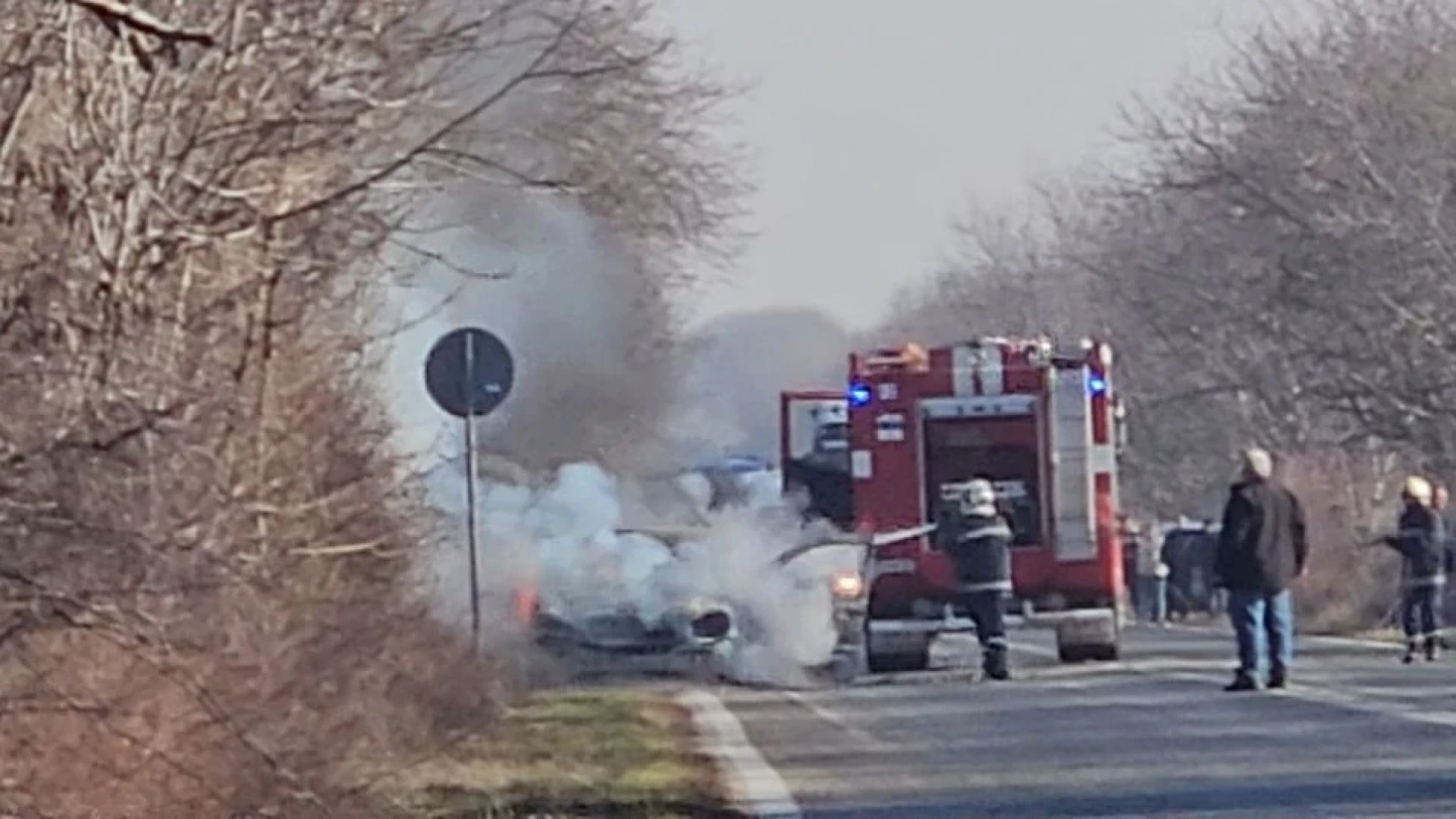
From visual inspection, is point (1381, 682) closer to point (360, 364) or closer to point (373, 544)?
point (360, 364)

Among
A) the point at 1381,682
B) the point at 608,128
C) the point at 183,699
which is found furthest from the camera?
the point at 608,128

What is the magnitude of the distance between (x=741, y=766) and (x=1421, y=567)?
38.8ft

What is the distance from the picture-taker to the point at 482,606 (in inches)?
996

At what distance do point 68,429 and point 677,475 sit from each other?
30.7 metres

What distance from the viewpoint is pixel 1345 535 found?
173 feet

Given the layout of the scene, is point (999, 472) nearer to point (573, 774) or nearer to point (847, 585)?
point (847, 585)

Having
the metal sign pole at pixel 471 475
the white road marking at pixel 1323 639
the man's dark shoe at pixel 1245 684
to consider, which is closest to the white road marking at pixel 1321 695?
the man's dark shoe at pixel 1245 684

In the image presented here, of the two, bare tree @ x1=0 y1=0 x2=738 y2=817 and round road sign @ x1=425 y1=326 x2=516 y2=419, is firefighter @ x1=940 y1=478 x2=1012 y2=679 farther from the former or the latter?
bare tree @ x1=0 y1=0 x2=738 y2=817

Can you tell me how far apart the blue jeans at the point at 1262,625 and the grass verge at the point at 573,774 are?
3.47 meters

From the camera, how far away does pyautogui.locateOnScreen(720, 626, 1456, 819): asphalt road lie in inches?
597

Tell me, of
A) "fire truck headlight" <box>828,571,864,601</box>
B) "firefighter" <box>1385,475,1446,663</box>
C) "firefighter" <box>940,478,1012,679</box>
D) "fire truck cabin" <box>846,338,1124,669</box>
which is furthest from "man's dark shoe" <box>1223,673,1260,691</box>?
"fire truck headlight" <box>828,571,864,601</box>

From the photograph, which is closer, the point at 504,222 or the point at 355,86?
the point at 355,86

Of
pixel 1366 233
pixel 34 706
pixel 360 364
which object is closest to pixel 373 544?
pixel 360 364

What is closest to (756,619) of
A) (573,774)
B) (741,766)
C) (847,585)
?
(847,585)
